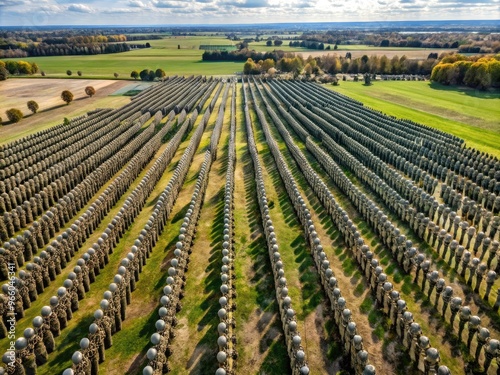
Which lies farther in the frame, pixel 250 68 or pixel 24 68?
pixel 250 68

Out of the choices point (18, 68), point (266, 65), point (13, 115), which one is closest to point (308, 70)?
point (266, 65)

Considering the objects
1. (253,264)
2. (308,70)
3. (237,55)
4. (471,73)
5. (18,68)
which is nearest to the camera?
(253,264)

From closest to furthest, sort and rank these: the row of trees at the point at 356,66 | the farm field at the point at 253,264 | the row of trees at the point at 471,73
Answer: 1. the farm field at the point at 253,264
2. the row of trees at the point at 471,73
3. the row of trees at the point at 356,66

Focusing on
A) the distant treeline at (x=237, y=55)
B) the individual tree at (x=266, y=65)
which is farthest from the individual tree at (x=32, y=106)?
the distant treeline at (x=237, y=55)

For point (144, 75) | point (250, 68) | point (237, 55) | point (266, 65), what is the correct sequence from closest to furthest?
1. point (144, 75)
2. point (250, 68)
3. point (266, 65)
4. point (237, 55)

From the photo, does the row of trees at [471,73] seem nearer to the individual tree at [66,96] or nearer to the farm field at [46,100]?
the farm field at [46,100]

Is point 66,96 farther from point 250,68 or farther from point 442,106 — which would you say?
point 442,106

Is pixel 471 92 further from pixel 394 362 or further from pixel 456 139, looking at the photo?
pixel 394 362

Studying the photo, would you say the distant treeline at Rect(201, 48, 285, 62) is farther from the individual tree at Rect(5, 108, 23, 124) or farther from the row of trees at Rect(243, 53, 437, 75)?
the individual tree at Rect(5, 108, 23, 124)
